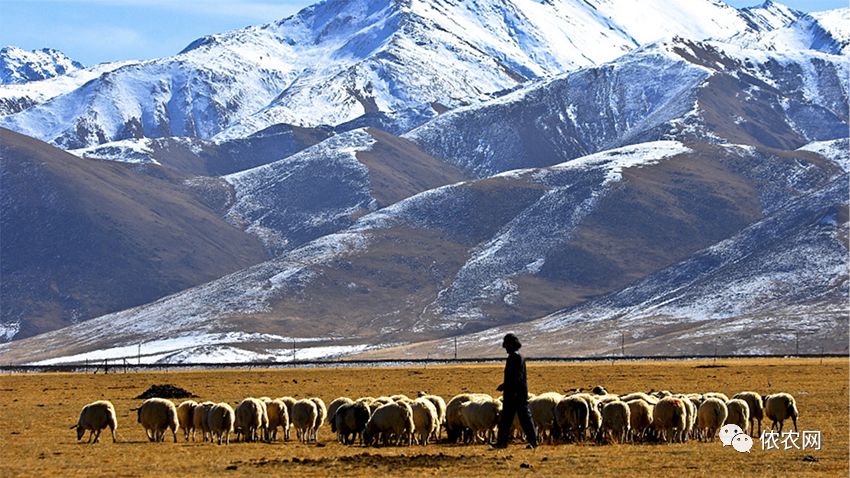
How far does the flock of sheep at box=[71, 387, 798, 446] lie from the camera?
4953 centimetres

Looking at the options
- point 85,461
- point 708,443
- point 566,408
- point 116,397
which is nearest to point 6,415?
point 116,397

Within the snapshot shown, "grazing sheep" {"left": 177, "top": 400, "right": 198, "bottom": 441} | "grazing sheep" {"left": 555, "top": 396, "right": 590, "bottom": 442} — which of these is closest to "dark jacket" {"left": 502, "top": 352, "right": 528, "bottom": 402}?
"grazing sheep" {"left": 555, "top": 396, "right": 590, "bottom": 442}

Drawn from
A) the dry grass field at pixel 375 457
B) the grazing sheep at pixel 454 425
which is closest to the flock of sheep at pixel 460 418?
the grazing sheep at pixel 454 425

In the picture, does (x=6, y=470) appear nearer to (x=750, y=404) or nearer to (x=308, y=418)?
(x=308, y=418)

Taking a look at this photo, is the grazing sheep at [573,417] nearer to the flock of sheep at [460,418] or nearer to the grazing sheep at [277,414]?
the flock of sheep at [460,418]

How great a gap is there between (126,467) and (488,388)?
1946 inches

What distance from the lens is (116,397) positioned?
8925 centimetres

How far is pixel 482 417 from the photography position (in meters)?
50.3

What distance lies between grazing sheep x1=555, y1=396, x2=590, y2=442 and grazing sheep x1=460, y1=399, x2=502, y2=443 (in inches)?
84.1

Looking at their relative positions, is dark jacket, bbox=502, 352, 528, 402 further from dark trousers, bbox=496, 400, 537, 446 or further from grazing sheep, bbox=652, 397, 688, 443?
grazing sheep, bbox=652, 397, 688, 443

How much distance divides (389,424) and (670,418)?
963 cm

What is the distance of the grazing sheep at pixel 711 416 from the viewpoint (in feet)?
166

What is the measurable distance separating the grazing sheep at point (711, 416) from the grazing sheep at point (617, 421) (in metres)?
3.17

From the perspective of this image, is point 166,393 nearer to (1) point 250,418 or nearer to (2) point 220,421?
(1) point 250,418
